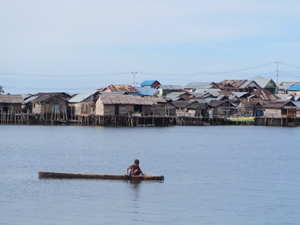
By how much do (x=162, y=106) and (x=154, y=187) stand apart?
40.1 m

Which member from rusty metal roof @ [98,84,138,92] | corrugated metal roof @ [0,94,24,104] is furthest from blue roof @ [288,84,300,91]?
corrugated metal roof @ [0,94,24,104]

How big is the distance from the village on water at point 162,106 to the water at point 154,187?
19657mm

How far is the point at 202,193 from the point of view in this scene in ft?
64.3

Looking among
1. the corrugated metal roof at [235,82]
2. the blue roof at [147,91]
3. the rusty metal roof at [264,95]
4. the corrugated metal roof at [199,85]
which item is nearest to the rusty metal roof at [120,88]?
the blue roof at [147,91]

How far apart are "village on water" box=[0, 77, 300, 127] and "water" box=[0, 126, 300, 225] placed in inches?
774

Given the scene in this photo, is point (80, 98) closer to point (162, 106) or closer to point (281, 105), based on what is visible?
point (162, 106)

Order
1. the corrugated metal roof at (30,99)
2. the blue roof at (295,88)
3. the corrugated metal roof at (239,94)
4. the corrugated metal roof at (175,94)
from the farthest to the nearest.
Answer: the blue roof at (295,88), the corrugated metal roof at (239,94), the corrugated metal roof at (175,94), the corrugated metal roof at (30,99)

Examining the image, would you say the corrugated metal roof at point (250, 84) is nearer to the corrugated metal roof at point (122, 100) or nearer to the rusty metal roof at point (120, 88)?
the rusty metal roof at point (120, 88)

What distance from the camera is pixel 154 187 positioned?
795 inches

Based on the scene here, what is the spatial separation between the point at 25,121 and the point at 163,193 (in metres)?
42.8

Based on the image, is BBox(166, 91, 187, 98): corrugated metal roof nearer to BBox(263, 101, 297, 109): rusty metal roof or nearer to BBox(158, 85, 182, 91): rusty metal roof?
BBox(158, 85, 182, 91): rusty metal roof

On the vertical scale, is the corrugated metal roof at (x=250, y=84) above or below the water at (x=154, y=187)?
above

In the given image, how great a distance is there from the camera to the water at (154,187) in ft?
52.7

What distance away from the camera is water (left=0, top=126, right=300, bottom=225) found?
52.7ft
